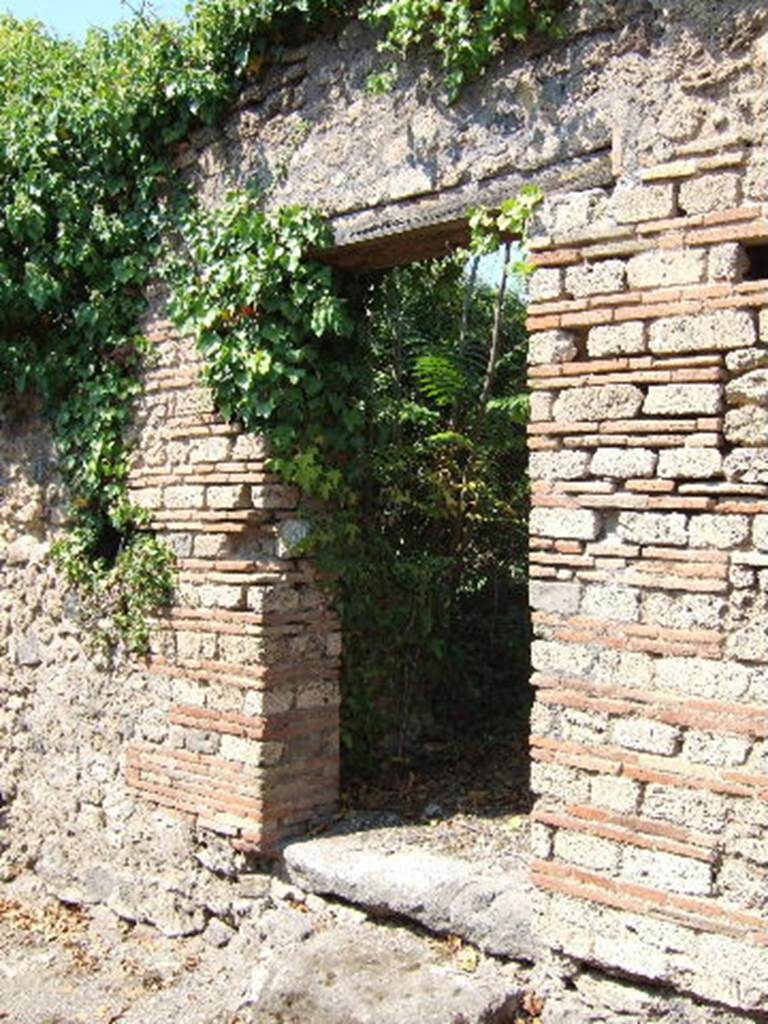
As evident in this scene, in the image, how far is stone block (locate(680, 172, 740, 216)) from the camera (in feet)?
13.0

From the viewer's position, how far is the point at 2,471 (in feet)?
22.3

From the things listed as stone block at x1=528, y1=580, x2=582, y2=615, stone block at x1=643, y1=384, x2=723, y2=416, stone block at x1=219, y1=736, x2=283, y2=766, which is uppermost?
stone block at x1=643, y1=384, x2=723, y2=416

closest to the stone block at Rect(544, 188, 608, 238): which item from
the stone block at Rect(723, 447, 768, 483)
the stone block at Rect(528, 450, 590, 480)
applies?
the stone block at Rect(528, 450, 590, 480)

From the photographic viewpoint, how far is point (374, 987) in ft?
14.6

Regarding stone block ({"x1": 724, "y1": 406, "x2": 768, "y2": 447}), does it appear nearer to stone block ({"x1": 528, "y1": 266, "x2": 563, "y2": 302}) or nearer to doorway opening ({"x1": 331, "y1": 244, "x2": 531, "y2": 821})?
stone block ({"x1": 528, "y1": 266, "x2": 563, "y2": 302})

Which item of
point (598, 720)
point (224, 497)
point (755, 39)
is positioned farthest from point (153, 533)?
point (755, 39)

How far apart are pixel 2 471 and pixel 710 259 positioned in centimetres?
444

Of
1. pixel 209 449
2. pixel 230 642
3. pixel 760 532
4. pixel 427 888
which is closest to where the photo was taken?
pixel 760 532

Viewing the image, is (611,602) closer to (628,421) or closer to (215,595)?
(628,421)

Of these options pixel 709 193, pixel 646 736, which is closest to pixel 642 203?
pixel 709 193

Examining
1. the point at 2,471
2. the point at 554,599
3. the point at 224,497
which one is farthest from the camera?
the point at 2,471

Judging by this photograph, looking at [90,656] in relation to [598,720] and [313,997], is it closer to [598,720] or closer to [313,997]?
[313,997]

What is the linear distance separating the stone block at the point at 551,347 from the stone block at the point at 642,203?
462 millimetres

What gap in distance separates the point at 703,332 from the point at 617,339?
324 mm
